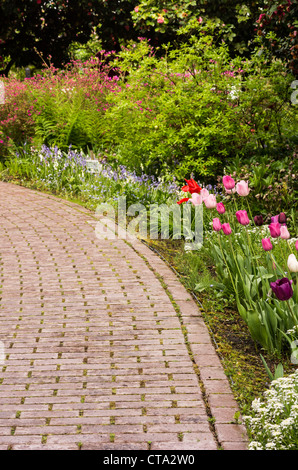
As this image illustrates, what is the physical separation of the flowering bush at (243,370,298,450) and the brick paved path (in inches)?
4.5

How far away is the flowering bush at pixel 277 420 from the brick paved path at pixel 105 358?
113mm

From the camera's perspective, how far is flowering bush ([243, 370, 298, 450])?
324 centimetres

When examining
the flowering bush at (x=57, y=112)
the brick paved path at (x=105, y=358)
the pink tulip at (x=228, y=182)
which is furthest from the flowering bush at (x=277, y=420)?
the flowering bush at (x=57, y=112)

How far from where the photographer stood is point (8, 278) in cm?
633

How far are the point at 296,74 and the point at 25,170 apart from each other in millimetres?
5318

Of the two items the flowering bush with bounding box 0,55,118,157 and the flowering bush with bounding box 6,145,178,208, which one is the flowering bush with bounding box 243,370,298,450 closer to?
the flowering bush with bounding box 6,145,178,208

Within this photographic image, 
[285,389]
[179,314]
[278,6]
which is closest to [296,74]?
[278,6]

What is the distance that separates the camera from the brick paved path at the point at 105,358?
3.56 meters

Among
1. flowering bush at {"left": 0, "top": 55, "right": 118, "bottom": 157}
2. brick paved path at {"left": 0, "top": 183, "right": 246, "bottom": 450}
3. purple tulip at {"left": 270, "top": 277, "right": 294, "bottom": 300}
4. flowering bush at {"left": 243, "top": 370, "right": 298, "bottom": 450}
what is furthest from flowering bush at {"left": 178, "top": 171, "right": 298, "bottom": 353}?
flowering bush at {"left": 0, "top": 55, "right": 118, "bottom": 157}

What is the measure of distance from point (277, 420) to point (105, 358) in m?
1.48

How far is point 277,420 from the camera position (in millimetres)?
3453

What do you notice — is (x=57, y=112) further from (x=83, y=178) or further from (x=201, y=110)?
(x=201, y=110)

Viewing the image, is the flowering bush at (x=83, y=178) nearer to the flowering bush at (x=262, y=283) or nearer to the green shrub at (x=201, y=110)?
the green shrub at (x=201, y=110)
